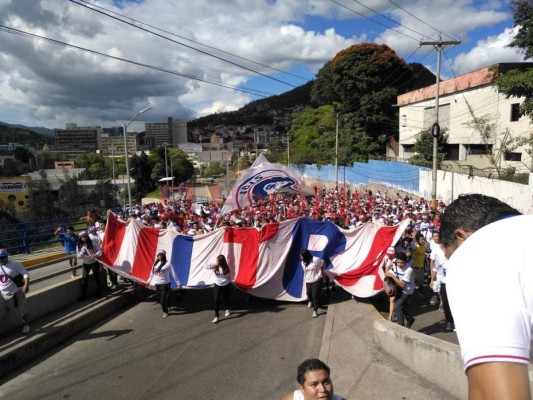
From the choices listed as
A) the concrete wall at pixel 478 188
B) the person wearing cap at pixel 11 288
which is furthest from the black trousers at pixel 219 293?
the concrete wall at pixel 478 188

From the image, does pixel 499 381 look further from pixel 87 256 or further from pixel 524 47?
pixel 524 47

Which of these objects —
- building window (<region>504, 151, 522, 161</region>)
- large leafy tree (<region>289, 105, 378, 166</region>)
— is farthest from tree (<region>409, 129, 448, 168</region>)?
large leafy tree (<region>289, 105, 378, 166</region>)

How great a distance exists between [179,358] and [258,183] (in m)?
10.2

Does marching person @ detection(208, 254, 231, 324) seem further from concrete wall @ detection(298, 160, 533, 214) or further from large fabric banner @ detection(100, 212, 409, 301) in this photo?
concrete wall @ detection(298, 160, 533, 214)

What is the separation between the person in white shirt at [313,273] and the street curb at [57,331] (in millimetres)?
4699

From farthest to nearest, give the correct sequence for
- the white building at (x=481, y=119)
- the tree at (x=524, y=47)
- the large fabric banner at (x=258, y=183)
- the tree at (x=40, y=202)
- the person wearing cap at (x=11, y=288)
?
the tree at (x=40, y=202) → the white building at (x=481, y=119) → the tree at (x=524, y=47) → the large fabric banner at (x=258, y=183) → the person wearing cap at (x=11, y=288)

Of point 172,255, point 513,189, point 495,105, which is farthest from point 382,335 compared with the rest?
point 495,105

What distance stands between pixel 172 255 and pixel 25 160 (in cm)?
14691

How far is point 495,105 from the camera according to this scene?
2512 cm

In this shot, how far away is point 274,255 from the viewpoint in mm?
9398

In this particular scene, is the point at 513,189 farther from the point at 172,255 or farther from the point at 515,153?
the point at 172,255

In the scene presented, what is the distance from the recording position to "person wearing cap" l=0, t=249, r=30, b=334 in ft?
23.1

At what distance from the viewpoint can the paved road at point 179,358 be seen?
19.0ft

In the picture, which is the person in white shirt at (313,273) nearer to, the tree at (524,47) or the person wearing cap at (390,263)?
the person wearing cap at (390,263)
